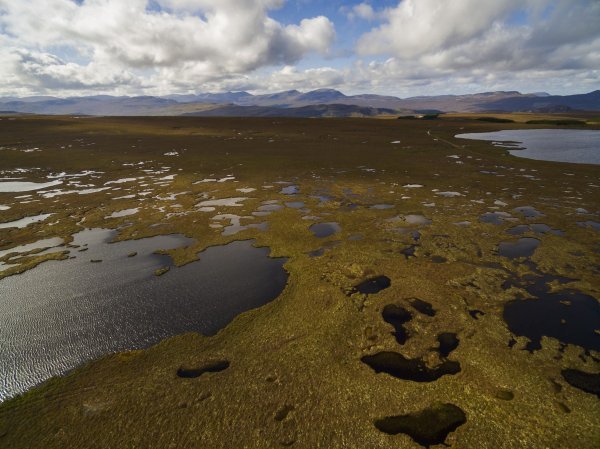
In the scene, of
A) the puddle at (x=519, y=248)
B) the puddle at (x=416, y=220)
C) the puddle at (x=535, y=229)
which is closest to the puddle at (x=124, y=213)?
the puddle at (x=416, y=220)

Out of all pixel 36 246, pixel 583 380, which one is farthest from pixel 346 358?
pixel 36 246

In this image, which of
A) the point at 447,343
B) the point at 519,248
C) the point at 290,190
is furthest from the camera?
A: the point at 290,190

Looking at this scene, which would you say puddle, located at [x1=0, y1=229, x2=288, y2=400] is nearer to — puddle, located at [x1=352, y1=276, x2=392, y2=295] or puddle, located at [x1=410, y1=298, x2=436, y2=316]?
puddle, located at [x1=352, y1=276, x2=392, y2=295]

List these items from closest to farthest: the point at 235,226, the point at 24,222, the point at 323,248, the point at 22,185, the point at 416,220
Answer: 1. the point at 323,248
2. the point at 235,226
3. the point at 416,220
4. the point at 24,222
5. the point at 22,185

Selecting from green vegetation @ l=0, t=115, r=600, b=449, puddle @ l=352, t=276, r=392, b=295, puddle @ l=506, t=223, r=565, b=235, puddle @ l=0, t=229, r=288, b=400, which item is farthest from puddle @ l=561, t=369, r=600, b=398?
puddle @ l=506, t=223, r=565, b=235

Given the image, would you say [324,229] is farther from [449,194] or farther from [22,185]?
[22,185]

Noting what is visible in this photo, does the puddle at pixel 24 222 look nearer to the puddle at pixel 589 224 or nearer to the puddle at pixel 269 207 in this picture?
the puddle at pixel 269 207
